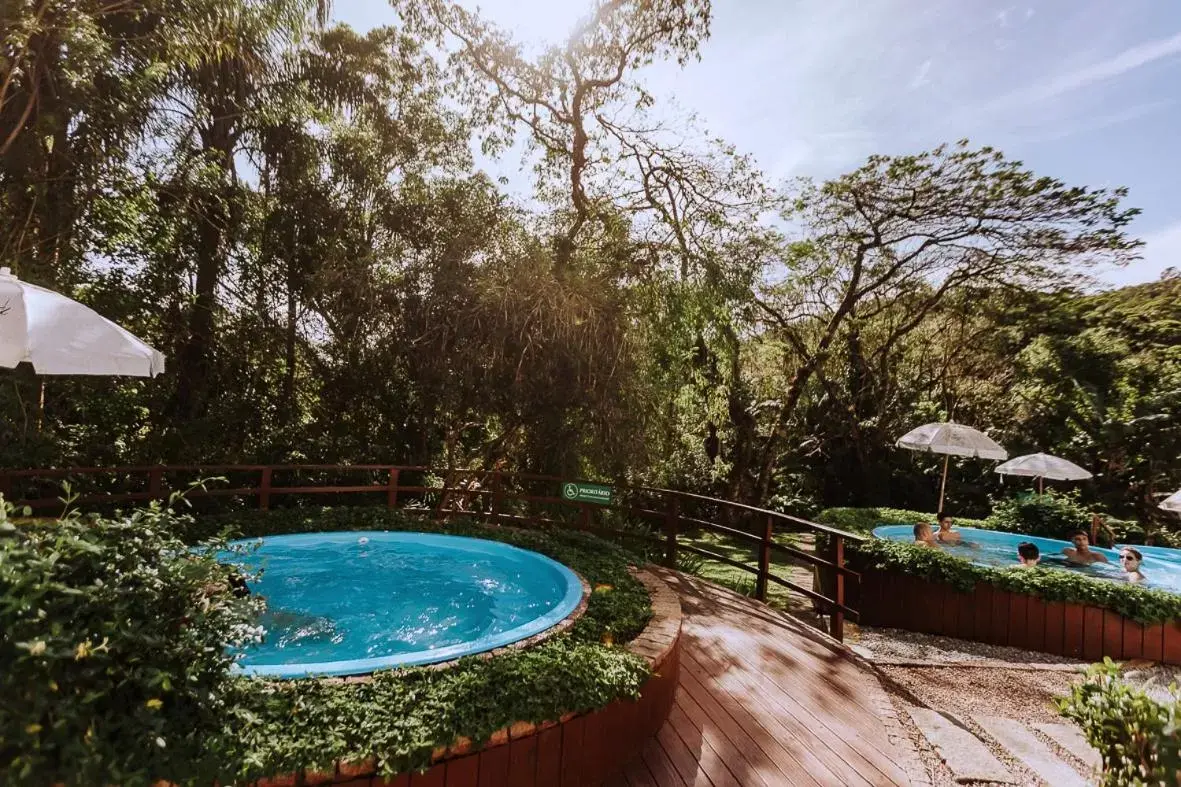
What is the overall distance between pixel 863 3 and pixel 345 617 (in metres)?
10.5

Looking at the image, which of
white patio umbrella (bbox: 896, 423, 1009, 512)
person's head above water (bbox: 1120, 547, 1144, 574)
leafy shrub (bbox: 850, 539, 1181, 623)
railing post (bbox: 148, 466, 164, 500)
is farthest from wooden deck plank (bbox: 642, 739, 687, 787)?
white patio umbrella (bbox: 896, 423, 1009, 512)

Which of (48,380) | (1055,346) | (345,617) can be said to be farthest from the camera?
(1055,346)

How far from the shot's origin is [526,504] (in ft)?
32.9

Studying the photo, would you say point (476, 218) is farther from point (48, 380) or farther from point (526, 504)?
point (48, 380)

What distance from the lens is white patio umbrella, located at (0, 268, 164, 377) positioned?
11.6 ft

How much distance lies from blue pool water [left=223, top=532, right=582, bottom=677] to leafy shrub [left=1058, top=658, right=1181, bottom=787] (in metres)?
2.99

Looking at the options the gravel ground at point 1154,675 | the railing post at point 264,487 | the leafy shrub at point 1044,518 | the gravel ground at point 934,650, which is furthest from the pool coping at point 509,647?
the leafy shrub at point 1044,518

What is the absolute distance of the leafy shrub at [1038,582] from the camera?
18.5 ft

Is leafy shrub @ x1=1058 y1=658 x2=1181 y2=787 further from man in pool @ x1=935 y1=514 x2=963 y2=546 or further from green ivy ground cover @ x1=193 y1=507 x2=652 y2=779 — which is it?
man in pool @ x1=935 y1=514 x2=963 y2=546

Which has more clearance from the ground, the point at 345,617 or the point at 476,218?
the point at 476,218

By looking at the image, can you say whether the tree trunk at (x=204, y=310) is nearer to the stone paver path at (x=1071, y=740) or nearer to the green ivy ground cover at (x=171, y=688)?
the green ivy ground cover at (x=171, y=688)

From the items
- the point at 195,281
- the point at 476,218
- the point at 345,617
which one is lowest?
the point at 345,617

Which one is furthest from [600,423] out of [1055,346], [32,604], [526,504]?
[1055,346]

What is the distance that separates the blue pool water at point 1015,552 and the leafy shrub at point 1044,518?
0.26 metres
